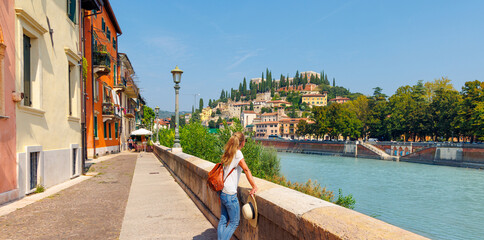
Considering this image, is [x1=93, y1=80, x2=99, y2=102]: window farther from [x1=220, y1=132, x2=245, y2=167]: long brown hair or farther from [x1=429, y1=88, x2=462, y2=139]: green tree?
[x1=429, y1=88, x2=462, y2=139]: green tree

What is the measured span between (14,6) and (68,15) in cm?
415

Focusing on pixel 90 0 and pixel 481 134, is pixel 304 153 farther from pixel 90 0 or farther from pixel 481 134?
pixel 90 0

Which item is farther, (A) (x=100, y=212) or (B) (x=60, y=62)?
(B) (x=60, y=62)

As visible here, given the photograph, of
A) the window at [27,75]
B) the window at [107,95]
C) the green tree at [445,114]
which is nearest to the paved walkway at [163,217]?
the window at [27,75]

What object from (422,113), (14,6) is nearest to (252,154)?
(14,6)

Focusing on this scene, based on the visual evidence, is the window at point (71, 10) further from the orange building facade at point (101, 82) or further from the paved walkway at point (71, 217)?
the paved walkway at point (71, 217)

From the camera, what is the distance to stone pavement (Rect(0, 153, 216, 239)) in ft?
16.0

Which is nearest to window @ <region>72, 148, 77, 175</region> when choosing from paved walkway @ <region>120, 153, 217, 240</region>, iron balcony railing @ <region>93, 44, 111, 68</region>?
paved walkway @ <region>120, 153, 217, 240</region>

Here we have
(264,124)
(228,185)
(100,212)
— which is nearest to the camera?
(228,185)

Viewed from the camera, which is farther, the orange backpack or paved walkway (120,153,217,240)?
paved walkway (120,153,217,240)

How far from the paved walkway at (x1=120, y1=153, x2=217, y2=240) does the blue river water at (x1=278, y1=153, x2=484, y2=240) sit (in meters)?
11.5

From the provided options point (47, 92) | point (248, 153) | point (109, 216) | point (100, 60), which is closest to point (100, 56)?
point (100, 60)

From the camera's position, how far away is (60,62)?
33.9 feet

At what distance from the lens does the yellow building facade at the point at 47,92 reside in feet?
24.8
